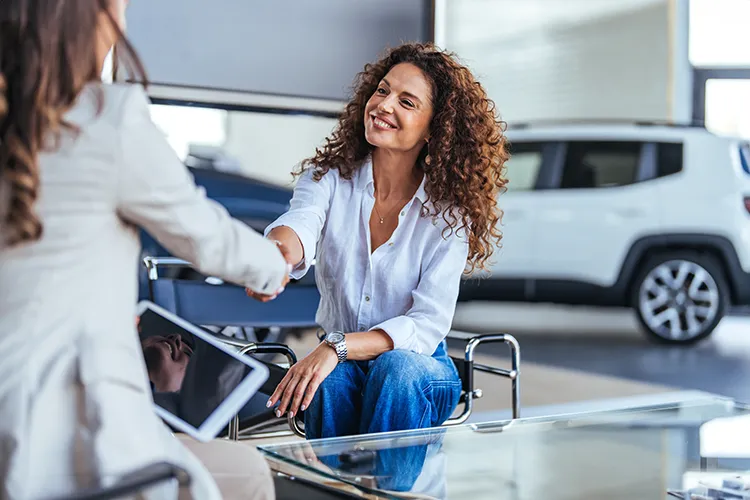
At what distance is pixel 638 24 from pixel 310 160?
6.13 meters

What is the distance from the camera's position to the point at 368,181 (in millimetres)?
2098

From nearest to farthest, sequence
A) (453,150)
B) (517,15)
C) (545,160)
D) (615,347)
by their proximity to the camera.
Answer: (453,150) < (615,347) < (545,160) < (517,15)

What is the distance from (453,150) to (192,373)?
105 cm

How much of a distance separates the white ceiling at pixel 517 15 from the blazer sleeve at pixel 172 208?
23.3ft

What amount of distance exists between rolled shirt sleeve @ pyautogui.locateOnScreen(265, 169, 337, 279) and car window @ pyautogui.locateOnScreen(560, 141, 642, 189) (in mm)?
4073

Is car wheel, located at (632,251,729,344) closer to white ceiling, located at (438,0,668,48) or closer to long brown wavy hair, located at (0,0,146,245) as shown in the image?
white ceiling, located at (438,0,668,48)

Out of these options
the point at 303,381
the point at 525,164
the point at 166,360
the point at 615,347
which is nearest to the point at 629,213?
the point at 525,164

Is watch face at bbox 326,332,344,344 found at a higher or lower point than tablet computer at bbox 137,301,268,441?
lower

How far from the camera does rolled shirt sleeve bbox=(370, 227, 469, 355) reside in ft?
6.29

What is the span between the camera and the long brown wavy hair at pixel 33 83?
893 mm

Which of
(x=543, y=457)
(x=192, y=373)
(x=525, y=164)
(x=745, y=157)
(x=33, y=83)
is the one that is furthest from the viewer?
(x=525, y=164)

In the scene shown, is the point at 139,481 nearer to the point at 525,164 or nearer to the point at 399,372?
the point at 399,372

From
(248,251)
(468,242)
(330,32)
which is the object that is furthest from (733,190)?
(248,251)

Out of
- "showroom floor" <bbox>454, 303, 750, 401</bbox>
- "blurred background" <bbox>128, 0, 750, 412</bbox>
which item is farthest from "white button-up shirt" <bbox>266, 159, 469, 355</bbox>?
"showroom floor" <bbox>454, 303, 750, 401</bbox>
